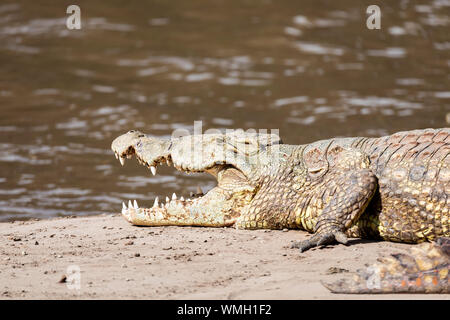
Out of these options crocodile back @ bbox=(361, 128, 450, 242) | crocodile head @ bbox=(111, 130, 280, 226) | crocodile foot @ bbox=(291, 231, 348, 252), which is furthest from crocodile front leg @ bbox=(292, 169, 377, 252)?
crocodile head @ bbox=(111, 130, 280, 226)

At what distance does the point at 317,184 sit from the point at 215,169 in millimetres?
998

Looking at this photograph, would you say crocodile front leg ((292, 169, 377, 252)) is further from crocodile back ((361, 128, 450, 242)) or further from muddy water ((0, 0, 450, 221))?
muddy water ((0, 0, 450, 221))

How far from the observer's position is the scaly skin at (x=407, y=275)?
14.2 ft

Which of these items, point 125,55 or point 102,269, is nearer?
point 102,269

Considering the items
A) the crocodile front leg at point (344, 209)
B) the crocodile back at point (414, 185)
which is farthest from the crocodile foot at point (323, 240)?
the crocodile back at point (414, 185)

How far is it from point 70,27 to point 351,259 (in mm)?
14822

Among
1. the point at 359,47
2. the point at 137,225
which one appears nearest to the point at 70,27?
the point at 359,47

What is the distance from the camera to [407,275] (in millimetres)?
4379

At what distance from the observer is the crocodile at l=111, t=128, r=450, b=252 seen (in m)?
5.49

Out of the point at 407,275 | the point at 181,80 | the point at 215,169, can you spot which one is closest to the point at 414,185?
the point at 407,275

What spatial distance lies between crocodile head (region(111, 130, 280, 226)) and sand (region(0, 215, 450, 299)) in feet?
0.44

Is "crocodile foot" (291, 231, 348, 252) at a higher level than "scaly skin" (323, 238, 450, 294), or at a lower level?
lower

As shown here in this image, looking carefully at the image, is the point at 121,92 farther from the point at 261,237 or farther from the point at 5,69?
the point at 261,237

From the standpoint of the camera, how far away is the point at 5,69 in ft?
A: 51.7
